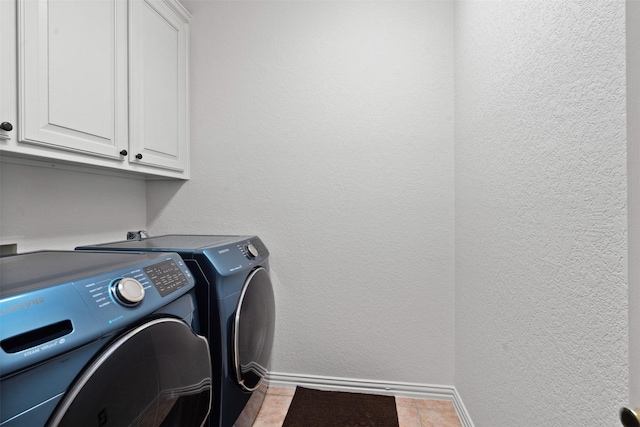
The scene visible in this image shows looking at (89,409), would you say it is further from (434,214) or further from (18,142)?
(434,214)

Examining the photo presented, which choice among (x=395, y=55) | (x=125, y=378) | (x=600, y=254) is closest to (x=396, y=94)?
(x=395, y=55)

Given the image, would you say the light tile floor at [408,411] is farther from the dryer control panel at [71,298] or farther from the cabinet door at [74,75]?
the cabinet door at [74,75]

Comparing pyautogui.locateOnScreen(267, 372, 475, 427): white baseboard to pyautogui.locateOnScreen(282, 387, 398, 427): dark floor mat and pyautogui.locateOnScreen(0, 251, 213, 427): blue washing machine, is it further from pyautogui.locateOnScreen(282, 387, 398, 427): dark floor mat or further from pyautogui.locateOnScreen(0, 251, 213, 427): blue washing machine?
pyautogui.locateOnScreen(0, 251, 213, 427): blue washing machine

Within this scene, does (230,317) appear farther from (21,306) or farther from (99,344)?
(21,306)

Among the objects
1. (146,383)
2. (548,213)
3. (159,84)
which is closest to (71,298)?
(146,383)

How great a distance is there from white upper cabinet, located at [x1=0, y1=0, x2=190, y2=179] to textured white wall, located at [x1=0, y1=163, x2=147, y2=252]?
0.28m

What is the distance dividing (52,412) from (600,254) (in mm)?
1092

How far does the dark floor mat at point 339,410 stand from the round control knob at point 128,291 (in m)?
1.15

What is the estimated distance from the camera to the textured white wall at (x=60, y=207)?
4.14 feet

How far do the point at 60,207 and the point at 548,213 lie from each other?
189 cm

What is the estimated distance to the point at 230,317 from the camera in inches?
49.0

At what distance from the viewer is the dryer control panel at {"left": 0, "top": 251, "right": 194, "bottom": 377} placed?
0.54 m

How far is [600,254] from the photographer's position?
2.09 feet

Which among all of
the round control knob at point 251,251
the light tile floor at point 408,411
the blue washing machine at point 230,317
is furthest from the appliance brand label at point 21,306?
the light tile floor at point 408,411
